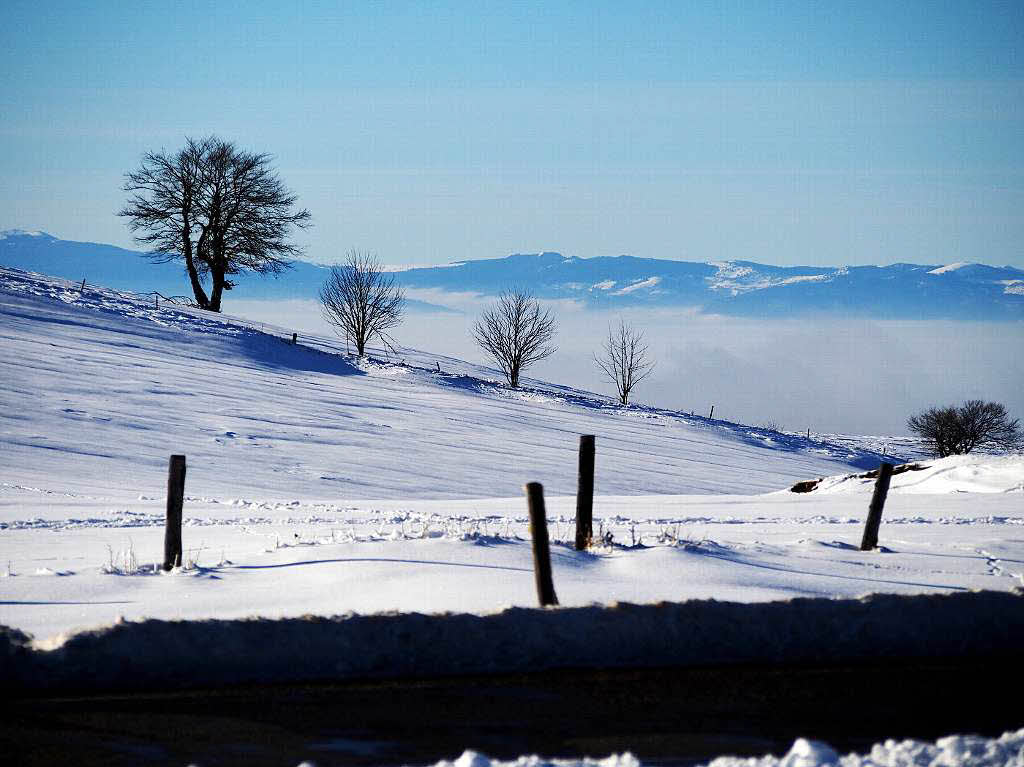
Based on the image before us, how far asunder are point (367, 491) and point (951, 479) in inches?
572

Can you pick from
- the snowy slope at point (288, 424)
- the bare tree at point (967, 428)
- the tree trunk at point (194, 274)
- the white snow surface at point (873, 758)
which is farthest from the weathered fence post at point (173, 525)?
the bare tree at point (967, 428)

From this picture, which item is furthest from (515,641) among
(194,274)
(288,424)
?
(194,274)

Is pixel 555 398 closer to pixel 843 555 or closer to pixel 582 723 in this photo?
pixel 843 555

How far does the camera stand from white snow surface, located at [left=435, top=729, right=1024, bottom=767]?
19.5 feet

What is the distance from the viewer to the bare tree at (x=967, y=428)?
7356 centimetres

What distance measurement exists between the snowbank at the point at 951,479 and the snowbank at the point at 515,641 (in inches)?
689

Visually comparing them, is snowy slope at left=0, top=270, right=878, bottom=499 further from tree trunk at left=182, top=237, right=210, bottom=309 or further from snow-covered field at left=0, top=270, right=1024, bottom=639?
tree trunk at left=182, top=237, right=210, bottom=309

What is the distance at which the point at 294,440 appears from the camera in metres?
32.9

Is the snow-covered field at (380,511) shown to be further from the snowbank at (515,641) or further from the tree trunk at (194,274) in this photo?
the tree trunk at (194,274)

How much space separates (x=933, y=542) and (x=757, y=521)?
5015 millimetres

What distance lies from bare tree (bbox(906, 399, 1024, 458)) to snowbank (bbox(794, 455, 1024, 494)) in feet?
154

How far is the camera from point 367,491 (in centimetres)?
2781

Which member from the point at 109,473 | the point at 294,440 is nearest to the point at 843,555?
the point at 109,473

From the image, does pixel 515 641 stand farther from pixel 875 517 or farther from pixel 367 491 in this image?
pixel 367 491
